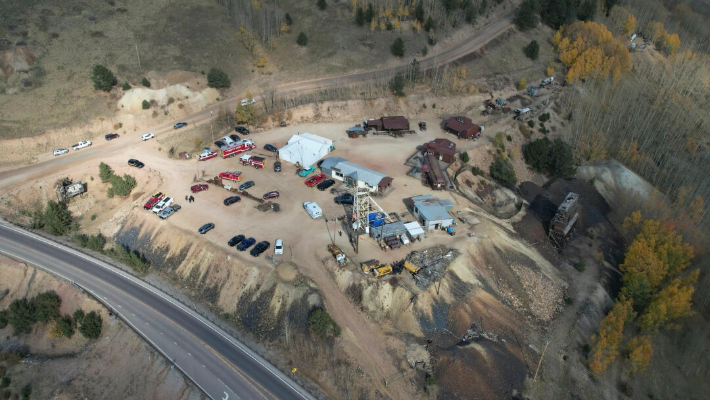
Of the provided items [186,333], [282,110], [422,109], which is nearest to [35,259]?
[186,333]

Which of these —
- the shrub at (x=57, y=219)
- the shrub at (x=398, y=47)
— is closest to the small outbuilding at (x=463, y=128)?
the shrub at (x=398, y=47)

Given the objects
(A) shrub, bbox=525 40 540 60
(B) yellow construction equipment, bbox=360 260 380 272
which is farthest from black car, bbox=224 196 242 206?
(A) shrub, bbox=525 40 540 60

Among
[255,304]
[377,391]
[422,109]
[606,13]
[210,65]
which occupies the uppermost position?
[606,13]

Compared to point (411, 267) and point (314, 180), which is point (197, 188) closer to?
point (314, 180)

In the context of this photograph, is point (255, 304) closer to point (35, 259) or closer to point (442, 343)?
point (442, 343)

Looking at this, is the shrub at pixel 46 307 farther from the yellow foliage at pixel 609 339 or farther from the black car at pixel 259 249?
the yellow foliage at pixel 609 339

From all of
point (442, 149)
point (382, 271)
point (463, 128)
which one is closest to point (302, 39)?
point (463, 128)
